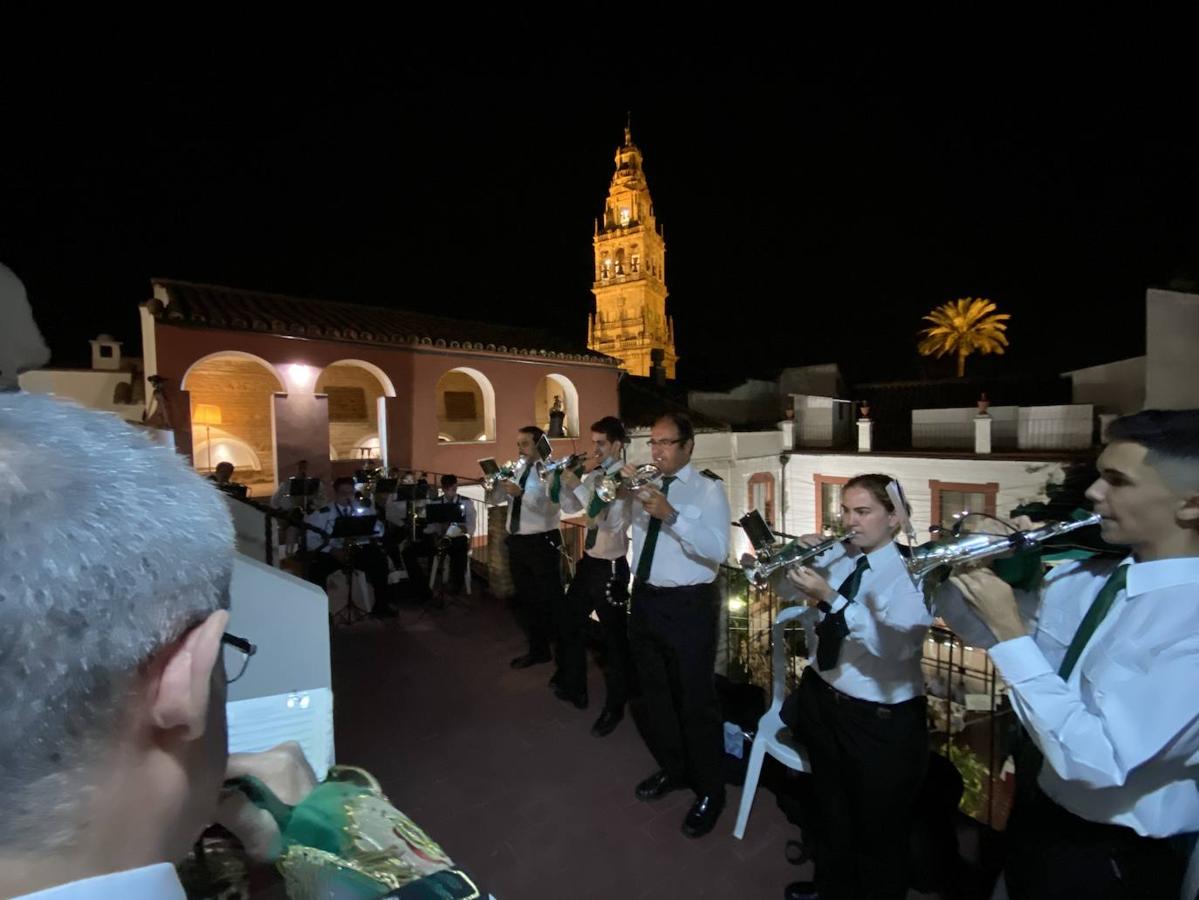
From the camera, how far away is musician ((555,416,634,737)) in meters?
4.11

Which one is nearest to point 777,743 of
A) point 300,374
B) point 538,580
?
point 538,580

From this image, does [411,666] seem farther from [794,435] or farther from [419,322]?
[794,435]

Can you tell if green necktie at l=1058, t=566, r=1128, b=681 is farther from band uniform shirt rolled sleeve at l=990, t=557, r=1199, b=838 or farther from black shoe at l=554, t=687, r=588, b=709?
black shoe at l=554, t=687, r=588, b=709

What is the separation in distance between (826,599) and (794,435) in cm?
1899

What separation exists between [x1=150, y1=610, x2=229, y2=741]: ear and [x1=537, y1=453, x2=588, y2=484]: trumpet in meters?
4.24

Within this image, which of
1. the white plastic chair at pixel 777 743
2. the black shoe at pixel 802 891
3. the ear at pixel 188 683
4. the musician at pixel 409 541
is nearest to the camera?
the ear at pixel 188 683

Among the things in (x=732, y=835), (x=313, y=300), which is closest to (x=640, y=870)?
(x=732, y=835)

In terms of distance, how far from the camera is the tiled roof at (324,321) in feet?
33.8

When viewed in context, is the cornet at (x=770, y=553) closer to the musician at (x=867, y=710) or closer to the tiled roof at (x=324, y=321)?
the musician at (x=867, y=710)

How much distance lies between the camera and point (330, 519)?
6.88m

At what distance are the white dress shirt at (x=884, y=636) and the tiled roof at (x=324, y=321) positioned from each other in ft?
36.2

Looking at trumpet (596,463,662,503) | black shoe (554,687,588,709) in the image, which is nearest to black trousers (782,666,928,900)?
trumpet (596,463,662,503)

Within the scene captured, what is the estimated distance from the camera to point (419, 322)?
624 inches

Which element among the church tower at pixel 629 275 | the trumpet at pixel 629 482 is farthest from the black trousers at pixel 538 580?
the church tower at pixel 629 275
